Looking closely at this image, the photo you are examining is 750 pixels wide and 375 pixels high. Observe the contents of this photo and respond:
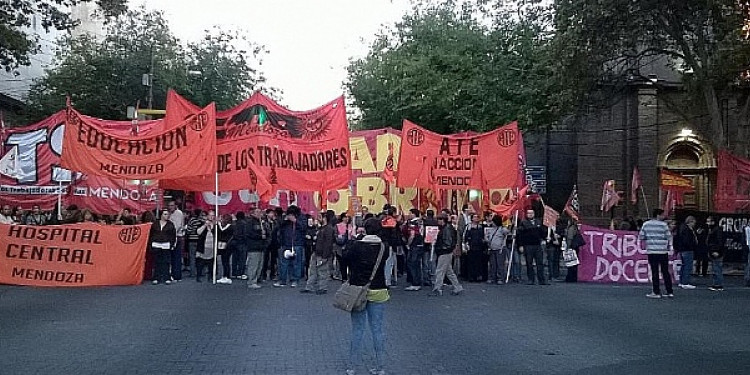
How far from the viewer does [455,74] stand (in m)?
31.7

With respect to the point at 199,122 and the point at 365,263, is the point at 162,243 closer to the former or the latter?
the point at 199,122

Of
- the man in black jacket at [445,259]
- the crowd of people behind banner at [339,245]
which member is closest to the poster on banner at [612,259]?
the crowd of people behind banner at [339,245]

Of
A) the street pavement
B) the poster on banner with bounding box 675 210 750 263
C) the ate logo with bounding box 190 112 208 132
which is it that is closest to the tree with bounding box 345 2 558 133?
the poster on banner with bounding box 675 210 750 263

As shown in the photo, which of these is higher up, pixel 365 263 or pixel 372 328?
pixel 365 263

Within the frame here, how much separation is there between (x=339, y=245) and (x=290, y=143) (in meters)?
2.60

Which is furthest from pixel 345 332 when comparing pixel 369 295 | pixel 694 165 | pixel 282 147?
pixel 694 165

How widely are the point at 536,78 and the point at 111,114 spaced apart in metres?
19.0

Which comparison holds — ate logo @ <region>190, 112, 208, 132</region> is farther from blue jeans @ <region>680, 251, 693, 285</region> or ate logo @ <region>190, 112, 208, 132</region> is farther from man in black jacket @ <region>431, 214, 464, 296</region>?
blue jeans @ <region>680, 251, 693, 285</region>

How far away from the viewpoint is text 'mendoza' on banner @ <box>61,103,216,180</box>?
1798cm

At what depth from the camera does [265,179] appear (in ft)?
59.9

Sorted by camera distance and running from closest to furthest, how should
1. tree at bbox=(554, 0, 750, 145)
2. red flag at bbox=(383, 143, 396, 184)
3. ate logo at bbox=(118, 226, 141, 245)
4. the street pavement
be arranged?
the street pavement → ate logo at bbox=(118, 226, 141, 245) → tree at bbox=(554, 0, 750, 145) → red flag at bbox=(383, 143, 396, 184)

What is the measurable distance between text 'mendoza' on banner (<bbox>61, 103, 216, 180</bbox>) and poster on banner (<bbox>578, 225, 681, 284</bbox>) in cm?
861

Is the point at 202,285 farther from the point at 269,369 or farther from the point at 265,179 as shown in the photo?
the point at 269,369

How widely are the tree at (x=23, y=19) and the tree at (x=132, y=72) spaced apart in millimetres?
16102
